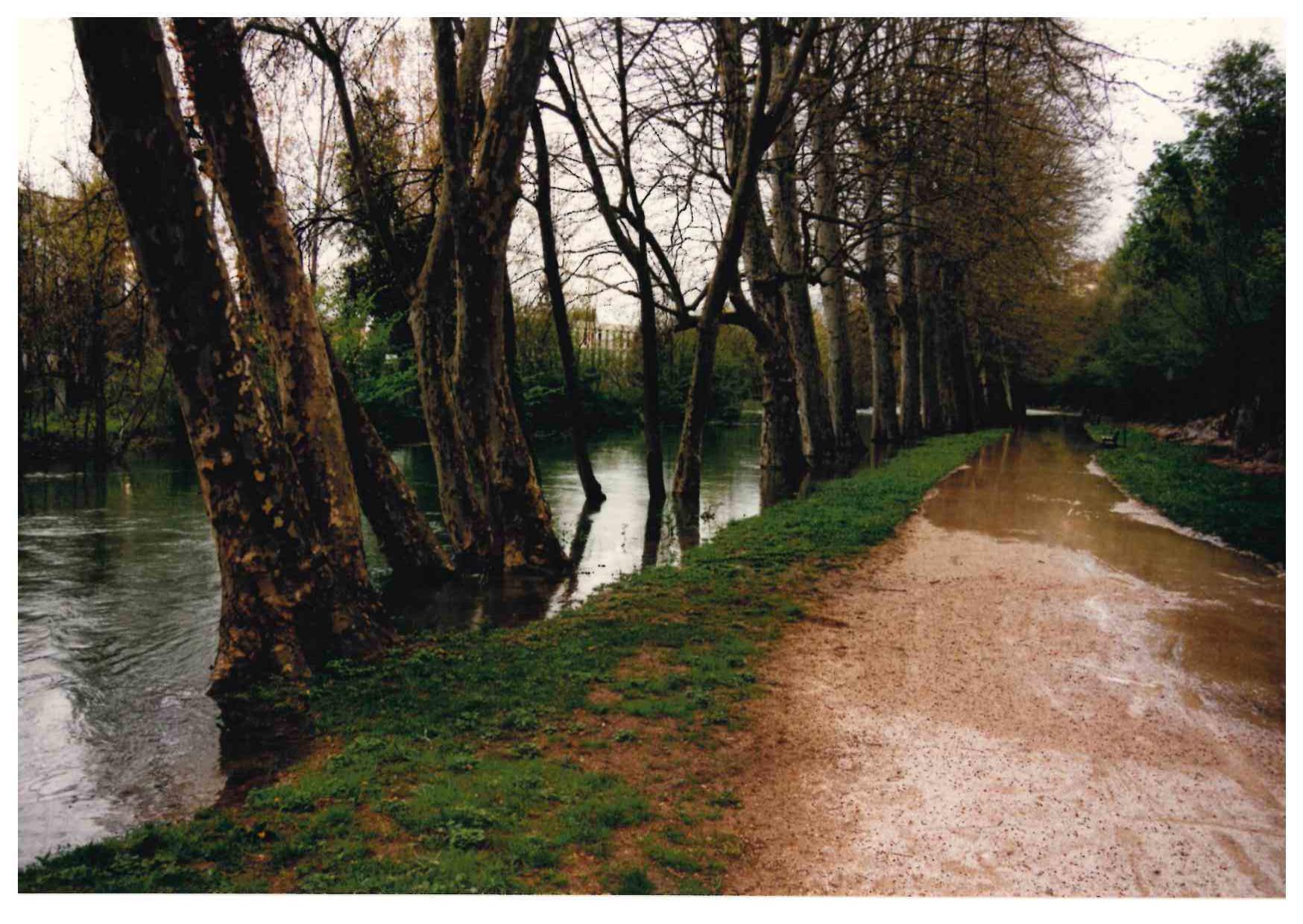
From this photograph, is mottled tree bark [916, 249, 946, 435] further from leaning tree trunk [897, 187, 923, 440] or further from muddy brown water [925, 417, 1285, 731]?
muddy brown water [925, 417, 1285, 731]

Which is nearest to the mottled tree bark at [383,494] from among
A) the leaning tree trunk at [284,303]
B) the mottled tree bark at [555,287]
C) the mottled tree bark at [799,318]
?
the leaning tree trunk at [284,303]

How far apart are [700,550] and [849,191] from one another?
31.4 feet

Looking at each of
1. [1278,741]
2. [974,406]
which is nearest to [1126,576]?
[1278,741]

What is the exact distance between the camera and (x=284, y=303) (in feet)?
26.0

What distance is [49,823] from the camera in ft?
15.8

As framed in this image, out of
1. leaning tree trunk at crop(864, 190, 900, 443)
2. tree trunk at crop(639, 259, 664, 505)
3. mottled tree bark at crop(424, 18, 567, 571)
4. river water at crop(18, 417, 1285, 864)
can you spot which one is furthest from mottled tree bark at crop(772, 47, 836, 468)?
mottled tree bark at crop(424, 18, 567, 571)

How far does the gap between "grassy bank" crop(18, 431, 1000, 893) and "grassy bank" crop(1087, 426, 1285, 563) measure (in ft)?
22.1

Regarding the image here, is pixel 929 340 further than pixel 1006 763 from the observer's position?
Yes

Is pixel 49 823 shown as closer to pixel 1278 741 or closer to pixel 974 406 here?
pixel 1278 741

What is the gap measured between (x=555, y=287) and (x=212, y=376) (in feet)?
33.9

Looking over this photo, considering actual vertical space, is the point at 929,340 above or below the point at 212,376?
above

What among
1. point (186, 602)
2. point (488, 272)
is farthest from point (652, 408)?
point (186, 602)

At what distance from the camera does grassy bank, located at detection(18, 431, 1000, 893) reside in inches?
152

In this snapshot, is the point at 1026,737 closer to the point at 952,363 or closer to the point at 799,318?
the point at 799,318
